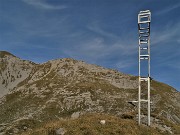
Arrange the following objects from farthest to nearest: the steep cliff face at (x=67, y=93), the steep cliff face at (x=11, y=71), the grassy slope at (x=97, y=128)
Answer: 1. the steep cliff face at (x=11, y=71)
2. the steep cliff face at (x=67, y=93)
3. the grassy slope at (x=97, y=128)

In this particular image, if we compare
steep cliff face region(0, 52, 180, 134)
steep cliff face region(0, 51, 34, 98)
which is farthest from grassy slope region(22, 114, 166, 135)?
Answer: steep cliff face region(0, 51, 34, 98)

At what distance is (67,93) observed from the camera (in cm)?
10712

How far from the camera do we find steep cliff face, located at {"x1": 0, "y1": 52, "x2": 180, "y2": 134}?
303 ft

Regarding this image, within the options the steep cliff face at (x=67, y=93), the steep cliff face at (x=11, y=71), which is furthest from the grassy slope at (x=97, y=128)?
the steep cliff face at (x=11, y=71)

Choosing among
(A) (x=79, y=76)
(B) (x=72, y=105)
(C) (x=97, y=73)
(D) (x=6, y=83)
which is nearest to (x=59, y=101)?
(B) (x=72, y=105)

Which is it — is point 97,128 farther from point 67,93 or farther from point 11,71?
point 11,71

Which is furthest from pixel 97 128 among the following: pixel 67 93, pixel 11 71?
pixel 11 71

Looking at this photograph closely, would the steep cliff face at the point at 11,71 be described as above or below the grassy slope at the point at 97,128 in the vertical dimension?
above

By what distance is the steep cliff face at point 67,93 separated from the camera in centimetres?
9238

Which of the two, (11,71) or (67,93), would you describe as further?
(11,71)

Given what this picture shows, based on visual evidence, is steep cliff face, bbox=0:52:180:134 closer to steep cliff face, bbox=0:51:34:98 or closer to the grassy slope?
steep cliff face, bbox=0:51:34:98

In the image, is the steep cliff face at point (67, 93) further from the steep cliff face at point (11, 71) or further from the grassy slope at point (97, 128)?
the grassy slope at point (97, 128)

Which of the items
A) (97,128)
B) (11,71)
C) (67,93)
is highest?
(11,71)

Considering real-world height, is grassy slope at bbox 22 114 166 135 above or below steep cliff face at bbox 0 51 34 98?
below
